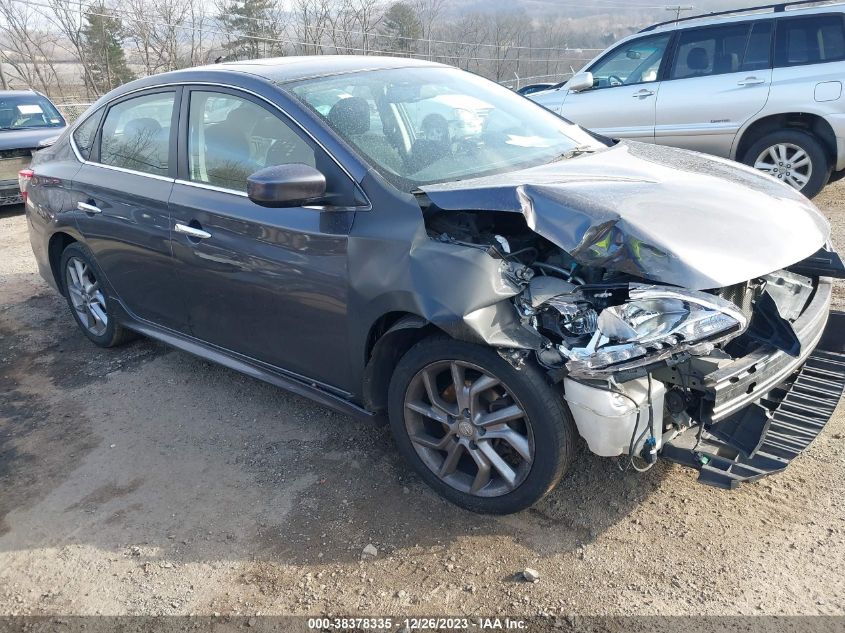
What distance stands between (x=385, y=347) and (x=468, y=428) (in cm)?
50

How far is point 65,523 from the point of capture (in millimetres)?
3125

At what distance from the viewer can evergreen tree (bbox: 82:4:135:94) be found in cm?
2656

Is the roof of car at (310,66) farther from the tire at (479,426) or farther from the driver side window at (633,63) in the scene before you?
the driver side window at (633,63)

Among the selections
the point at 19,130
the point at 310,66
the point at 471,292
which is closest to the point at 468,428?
the point at 471,292

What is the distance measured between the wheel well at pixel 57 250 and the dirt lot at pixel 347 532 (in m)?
→ 1.54

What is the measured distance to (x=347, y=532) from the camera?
9.49 feet

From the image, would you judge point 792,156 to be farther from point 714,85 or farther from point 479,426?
point 479,426

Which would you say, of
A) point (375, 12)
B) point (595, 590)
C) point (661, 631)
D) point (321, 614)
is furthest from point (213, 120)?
point (375, 12)

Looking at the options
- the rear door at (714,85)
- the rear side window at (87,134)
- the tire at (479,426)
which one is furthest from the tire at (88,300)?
the rear door at (714,85)

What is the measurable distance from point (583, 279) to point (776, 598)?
1346mm

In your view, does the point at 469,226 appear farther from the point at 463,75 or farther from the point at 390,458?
the point at 463,75

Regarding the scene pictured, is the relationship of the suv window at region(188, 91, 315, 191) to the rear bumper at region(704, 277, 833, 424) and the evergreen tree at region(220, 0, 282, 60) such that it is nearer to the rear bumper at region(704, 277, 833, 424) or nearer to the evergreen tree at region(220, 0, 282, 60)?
the rear bumper at region(704, 277, 833, 424)

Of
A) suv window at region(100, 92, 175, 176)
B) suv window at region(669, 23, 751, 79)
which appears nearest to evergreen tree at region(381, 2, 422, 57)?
suv window at region(669, 23, 751, 79)

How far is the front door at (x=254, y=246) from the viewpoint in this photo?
10.1 feet
